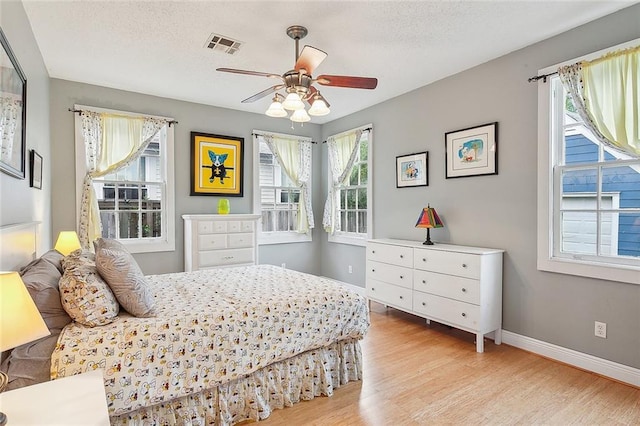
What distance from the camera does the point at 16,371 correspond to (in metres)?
1.53

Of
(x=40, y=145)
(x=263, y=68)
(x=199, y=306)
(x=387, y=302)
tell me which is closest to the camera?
(x=199, y=306)

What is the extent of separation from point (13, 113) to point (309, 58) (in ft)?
6.07

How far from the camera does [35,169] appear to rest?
9.28ft

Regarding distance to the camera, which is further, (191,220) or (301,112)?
(191,220)

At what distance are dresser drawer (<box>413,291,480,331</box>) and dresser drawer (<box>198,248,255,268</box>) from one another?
2249 millimetres

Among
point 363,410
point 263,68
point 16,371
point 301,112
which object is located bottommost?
point 363,410

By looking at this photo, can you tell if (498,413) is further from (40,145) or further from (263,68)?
(40,145)

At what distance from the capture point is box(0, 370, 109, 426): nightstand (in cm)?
111

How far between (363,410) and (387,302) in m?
1.91

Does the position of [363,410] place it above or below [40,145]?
below

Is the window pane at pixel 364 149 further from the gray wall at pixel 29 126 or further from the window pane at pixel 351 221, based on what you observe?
the gray wall at pixel 29 126

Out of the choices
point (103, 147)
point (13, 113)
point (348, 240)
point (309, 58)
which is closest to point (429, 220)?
point (348, 240)

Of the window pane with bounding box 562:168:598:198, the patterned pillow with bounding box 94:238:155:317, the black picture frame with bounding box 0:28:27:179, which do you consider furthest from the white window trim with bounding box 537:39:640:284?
the black picture frame with bounding box 0:28:27:179

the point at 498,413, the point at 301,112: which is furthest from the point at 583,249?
the point at 301,112
